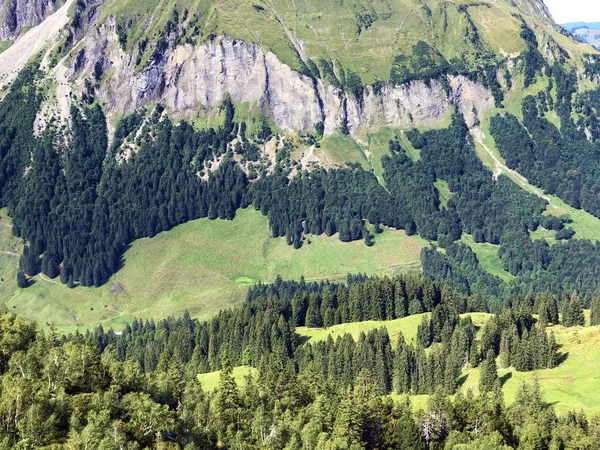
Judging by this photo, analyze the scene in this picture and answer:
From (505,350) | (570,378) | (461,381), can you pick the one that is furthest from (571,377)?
(461,381)

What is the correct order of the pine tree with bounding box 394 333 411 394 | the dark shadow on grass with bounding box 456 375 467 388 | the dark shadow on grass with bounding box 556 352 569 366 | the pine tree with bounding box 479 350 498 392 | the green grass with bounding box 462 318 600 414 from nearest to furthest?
the green grass with bounding box 462 318 600 414 → the pine tree with bounding box 479 350 498 392 → the dark shadow on grass with bounding box 556 352 569 366 → the dark shadow on grass with bounding box 456 375 467 388 → the pine tree with bounding box 394 333 411 394

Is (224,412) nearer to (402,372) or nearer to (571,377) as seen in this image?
(402,372)

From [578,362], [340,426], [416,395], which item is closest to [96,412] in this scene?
[340,426]

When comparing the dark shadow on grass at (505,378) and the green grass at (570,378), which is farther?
the dark shadow on grass at (505,378)

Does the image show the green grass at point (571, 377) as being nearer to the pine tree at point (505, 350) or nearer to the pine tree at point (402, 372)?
the pine tree at point (505, 350)

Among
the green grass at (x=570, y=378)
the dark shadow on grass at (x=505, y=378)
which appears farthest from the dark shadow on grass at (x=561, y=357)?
the dark shadow on grass at (x=505, y=378)

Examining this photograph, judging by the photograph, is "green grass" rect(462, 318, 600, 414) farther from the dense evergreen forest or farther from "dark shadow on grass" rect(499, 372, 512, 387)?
the dense evergreen forest

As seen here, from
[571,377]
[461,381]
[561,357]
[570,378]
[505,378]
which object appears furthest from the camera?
[461,381]

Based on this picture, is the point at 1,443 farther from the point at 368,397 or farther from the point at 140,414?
the point at 368,397

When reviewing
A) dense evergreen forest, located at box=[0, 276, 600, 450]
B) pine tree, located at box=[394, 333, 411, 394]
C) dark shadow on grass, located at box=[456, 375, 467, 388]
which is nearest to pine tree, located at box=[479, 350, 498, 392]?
dense evergreen forest, located at box=[0, 276, 600, 450]

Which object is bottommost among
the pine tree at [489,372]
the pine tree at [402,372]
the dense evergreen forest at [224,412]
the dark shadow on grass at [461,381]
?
the pine tree at [402,372]
